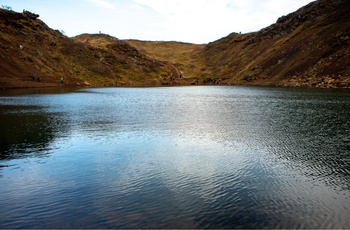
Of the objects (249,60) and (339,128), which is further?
(249,60)

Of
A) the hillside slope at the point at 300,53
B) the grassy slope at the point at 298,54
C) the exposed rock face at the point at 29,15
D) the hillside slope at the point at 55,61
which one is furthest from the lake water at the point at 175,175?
the exposed rock face at the point at 29,15

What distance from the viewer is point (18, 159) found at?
2300cm

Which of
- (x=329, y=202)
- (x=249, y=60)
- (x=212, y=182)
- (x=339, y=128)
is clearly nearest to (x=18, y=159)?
(x=212, y=182)

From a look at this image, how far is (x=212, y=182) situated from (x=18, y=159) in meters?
15.5

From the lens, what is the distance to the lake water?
45.4 ft

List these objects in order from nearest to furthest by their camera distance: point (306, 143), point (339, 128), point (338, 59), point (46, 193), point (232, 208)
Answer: point (232, 208), point (46, 193), point (306, 143), point (339, 128), point (338, 59)

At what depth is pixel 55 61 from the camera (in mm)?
130000

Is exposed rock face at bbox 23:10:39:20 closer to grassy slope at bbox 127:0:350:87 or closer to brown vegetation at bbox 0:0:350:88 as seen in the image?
brown vegetation at bbox 0:0:350:88

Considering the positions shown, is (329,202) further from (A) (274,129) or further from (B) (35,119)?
(B) (35,119)

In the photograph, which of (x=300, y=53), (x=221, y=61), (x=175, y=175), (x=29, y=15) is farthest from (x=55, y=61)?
(x=175, y=175)

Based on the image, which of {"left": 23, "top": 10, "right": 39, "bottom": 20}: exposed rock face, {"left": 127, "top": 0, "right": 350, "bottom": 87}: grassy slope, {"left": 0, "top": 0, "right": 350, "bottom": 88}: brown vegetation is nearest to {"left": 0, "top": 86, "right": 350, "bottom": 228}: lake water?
{"left": 0, "top": 0, "right": 350, "bottom": 88}: brown vegetation

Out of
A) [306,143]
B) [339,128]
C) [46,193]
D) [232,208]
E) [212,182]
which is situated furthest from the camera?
[339,128]

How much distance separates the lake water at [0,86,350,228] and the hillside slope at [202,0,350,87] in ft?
252

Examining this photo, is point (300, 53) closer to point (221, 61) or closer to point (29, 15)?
point (221, 61)
